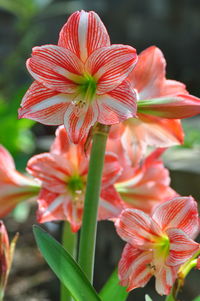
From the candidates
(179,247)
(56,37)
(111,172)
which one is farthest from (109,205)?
(56,37)

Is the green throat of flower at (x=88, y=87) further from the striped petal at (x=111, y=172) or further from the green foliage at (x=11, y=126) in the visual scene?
the green foliage at (x=11, y=126)

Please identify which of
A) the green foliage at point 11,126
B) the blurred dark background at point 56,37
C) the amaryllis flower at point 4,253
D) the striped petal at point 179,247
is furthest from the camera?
the blurred dark background at point 56,37

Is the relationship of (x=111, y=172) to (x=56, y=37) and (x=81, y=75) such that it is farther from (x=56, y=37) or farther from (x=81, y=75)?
(x=56, y=37)

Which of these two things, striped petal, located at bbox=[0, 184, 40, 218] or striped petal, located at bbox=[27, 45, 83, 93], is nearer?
striped petal, located at bbox=[27, 45, 83, 93]

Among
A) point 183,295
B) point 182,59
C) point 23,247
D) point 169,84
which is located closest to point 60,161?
point 169,84

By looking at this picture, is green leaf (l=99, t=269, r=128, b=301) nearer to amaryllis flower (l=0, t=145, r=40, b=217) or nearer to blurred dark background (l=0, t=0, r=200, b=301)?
amaryllis flower (l=0, t=145, r=40, b=217)

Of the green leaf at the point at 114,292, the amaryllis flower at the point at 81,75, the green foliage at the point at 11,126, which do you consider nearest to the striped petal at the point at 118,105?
the amaryllis flower at the point at 81,75

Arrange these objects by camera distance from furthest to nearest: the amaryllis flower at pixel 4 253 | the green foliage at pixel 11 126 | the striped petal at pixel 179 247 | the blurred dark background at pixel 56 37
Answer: the blurred dark background at pixel 56 37 → the green foliage at pixel 11 126 → the amaryllis flower at pixel 4 253 → the striped petal at pixel 179 247

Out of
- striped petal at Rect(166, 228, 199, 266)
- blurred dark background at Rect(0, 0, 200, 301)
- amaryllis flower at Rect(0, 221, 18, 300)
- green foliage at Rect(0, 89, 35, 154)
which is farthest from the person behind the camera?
blurred dark background at Rect(0, 0, 200, 301)

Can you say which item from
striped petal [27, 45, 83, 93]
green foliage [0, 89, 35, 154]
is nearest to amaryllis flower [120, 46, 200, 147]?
striped petal [27, 45, 83, 93]
